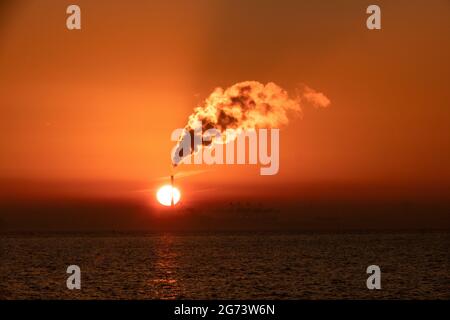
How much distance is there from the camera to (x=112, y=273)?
9431cm

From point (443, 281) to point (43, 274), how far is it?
5481cm

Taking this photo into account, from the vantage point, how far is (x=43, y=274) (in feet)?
299
